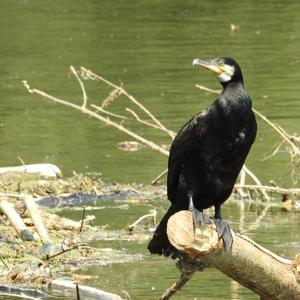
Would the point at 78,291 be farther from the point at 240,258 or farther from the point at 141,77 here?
the point at 141,77

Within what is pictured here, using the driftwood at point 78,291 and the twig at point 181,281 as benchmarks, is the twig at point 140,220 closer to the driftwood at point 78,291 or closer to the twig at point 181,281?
the driftwood at point 78,291

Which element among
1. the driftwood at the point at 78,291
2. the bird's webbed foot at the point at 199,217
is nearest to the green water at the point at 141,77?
the driftwood at the point at 78,291

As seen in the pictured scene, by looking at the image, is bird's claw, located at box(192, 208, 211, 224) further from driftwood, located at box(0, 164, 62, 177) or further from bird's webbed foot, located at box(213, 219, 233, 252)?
driftwood, located at box(0, 164, 62, 177)

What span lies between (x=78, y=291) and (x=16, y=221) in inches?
79.4

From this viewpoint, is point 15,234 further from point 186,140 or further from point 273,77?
point 273,77

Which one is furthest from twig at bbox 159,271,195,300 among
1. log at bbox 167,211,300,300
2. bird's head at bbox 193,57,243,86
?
bird's head at bbox 193,57,243,86

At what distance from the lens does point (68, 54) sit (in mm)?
22672

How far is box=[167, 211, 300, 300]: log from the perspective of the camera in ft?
22.8

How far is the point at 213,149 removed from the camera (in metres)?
7.55

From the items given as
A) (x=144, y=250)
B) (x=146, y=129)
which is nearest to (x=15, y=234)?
(x=144, y=250)

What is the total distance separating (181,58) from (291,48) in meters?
1.98

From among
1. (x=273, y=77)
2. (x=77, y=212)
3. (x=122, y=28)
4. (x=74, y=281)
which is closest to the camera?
(x=74, y=281)

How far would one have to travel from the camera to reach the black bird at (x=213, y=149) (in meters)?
7.41

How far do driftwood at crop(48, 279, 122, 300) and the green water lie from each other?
401 mm
